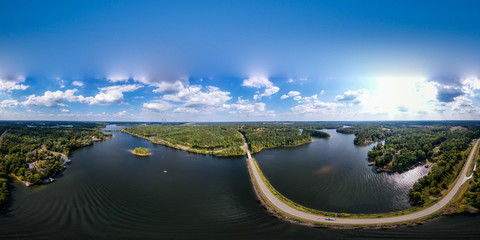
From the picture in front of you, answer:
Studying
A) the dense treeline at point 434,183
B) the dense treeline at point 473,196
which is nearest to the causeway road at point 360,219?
the dense treeline at point 434,183

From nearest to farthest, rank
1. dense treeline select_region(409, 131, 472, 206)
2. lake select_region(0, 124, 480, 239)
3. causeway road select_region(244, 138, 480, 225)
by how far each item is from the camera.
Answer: lake select_region(0, 124, 480, 239), causeway road select_region(244, 138, 480, 225), dense treeline select_region(409, 131, 472, 206)

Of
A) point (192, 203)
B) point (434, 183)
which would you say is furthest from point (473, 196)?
point (192, 203)

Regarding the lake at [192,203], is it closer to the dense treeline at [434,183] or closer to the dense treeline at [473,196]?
the dense treeline at [434,183]

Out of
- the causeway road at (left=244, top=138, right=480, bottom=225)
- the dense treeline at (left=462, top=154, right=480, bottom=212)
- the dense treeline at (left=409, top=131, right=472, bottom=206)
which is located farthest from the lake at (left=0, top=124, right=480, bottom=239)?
the dense treeline at (left=462, top=154, right=480, bottom=212)

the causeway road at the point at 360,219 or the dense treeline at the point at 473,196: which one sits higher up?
the dense treeline at the point at 473,196

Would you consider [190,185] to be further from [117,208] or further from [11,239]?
[11,239]

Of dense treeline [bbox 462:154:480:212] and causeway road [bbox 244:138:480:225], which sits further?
dense treeline [bbox 462:154:480:212]

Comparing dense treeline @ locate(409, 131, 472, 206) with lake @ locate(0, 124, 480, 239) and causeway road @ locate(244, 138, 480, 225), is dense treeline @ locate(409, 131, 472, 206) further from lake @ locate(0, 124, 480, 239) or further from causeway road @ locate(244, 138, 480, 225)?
lake @ locate(0, 124, 480, 239)

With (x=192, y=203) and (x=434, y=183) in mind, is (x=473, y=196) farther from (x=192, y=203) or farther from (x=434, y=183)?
(x=192, y=203)
